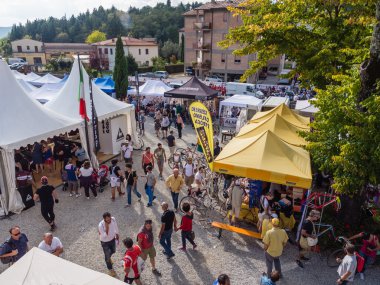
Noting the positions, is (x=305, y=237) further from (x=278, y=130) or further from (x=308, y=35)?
(x=308, y=35)

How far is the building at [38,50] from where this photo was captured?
87250mm

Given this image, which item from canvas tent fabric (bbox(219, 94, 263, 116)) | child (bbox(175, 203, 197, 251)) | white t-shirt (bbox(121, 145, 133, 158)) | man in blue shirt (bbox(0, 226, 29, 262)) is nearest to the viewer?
man in blue shirt (bbox(0, 226, 29, 262))

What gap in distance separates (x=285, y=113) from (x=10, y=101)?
1050 cm

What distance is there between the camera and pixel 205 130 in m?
8.90

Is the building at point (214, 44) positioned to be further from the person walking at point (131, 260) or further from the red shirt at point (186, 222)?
the person walking at point (131, 260)

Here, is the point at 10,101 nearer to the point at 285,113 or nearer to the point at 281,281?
the point at 281,281

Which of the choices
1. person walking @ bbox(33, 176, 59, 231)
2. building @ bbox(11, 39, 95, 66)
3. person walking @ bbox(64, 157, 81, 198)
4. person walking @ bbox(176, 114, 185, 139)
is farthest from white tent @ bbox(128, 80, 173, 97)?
building @ bbox(11, 39, 95, 66)

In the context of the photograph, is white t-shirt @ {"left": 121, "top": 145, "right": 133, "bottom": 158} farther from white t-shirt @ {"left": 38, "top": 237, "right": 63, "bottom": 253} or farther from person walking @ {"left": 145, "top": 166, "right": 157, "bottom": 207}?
white t-shirt @ {"left": 38, "top": 237, "right": 63, "bottom": 253}

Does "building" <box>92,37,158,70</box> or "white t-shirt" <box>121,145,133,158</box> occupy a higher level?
"building" <box>92,37,158,70</box>

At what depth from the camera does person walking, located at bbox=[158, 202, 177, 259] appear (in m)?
6.36

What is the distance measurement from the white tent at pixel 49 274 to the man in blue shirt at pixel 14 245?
1715 millimetres

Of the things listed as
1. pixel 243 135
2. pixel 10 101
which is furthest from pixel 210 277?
pixel 10 101

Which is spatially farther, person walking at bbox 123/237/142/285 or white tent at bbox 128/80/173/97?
white tent at bbox 128/80/173/97

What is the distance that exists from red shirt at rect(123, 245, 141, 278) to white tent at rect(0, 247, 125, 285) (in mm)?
1224
